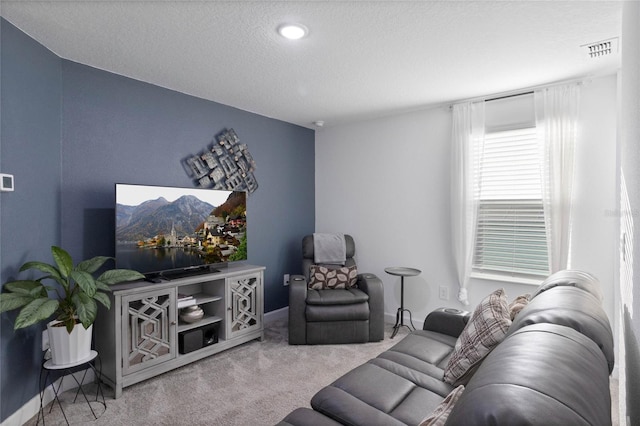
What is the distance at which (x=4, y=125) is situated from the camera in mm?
2006

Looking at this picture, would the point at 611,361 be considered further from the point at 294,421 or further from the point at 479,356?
the point at 294,421

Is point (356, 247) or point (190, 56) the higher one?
point (190, 56)

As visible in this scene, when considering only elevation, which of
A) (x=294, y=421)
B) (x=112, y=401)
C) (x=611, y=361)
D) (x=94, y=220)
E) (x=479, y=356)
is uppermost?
(x=94, y=220)

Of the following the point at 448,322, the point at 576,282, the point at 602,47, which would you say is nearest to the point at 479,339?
the point at 576,282

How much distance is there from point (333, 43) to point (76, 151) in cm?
216

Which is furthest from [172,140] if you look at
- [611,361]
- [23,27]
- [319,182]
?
[611,361]

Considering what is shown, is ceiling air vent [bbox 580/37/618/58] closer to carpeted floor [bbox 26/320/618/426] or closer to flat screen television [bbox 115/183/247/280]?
carpeted floor [bbox 26/320/618/426]

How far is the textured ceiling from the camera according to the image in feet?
6.25

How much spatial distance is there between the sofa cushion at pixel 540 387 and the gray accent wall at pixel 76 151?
103 inches

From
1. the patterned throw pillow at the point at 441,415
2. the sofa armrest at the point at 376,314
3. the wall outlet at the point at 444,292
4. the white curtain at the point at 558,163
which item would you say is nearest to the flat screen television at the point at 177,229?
the sofa armrest at the point at 376,314

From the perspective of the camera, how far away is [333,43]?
89.7 inches

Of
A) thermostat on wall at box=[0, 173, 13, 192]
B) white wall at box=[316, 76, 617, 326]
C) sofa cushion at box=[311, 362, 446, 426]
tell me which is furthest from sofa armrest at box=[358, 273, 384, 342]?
thermostat on wall at box=[0, 173, 13, 192]

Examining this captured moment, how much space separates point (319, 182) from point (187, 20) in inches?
119

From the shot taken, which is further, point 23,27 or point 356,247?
point 356,247
